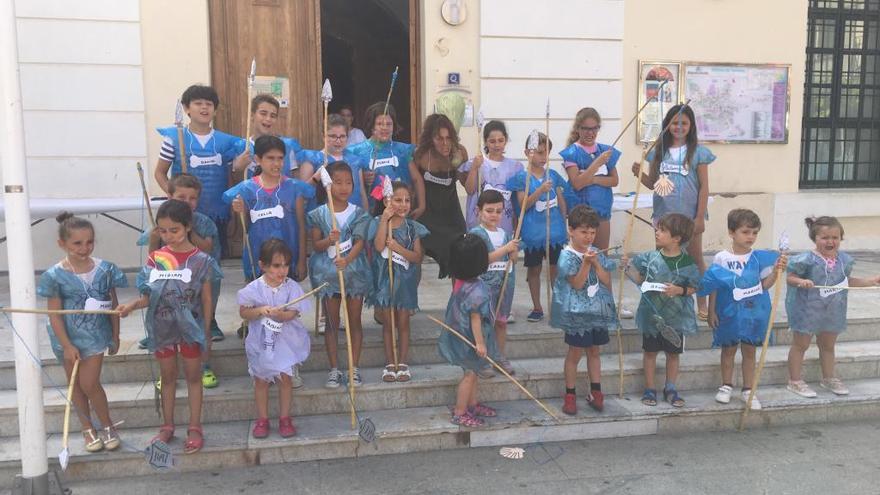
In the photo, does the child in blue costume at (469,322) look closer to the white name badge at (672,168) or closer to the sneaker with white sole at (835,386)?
the white name badge at (672,168)

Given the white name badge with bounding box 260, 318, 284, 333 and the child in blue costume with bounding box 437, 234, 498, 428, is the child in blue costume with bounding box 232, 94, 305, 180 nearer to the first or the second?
the white name badge with bounding box 260, 318, 284, 333

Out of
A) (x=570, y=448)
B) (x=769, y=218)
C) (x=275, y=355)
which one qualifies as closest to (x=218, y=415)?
(x=275, y=355)

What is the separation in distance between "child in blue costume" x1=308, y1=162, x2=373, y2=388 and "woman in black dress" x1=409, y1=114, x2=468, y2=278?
1.84 ft

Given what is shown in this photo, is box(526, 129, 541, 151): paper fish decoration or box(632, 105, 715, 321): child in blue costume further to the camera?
box(632, 105, 715, 321): child in blue costume

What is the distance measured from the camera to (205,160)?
13.6ft

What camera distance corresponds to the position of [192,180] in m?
3.76

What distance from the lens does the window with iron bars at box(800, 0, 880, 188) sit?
798 centimetres

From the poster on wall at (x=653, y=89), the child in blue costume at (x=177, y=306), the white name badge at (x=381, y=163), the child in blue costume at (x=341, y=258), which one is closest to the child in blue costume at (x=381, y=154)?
the white name badge at (x=381, y=163)

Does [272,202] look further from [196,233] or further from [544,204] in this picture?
[544,204]

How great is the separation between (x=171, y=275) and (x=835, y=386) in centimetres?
412

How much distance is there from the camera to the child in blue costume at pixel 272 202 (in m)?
3.87

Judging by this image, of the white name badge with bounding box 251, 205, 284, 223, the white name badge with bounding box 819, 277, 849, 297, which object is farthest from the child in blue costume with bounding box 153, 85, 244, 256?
the white name badge with bounding box 819, 277, 849, 297

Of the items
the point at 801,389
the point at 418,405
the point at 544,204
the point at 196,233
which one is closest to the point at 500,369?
the point at 418,405

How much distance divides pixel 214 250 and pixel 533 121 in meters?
3.93
